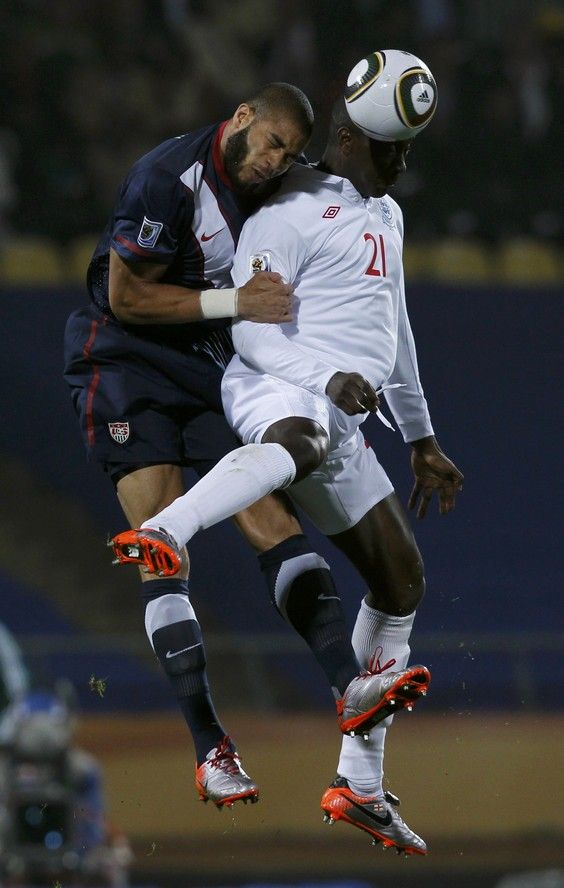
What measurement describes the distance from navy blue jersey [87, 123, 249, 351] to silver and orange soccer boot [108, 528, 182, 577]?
0.79m

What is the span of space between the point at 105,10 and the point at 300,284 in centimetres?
619

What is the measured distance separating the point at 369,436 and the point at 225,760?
459cm

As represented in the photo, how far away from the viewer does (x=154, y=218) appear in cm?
395

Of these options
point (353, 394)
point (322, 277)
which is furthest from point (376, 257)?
point (353, 394)

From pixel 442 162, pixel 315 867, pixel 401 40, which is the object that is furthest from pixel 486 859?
pixel 401 40

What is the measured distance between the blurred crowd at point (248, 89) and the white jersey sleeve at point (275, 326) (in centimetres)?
522

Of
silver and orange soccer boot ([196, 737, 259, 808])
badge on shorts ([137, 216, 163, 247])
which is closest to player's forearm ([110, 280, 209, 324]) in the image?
badge on shorts ([137, 216, 163, 247])

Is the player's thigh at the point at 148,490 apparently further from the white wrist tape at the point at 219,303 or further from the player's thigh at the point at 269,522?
the white wrist tape at the point at 219,303

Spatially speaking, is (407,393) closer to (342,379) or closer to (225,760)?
(342,379)

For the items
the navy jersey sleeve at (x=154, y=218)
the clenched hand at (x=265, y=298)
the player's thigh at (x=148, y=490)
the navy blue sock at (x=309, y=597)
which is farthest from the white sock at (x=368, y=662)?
the navy jersey sleeve at (x=154, y=218)

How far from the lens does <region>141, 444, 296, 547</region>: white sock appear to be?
3621mm

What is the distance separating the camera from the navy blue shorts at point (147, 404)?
13.5 ft

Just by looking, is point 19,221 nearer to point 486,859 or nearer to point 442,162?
point 442,162

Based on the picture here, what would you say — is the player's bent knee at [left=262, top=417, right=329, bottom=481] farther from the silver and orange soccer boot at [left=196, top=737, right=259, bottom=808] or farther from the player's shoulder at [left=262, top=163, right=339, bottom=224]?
the silver and orange soccer boot at [left=196, top=737, right=259, bottom=808]
